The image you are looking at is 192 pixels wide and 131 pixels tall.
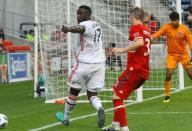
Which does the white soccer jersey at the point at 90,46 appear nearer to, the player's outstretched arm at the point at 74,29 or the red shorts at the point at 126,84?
the player's outstretched arm at the point at 74,29

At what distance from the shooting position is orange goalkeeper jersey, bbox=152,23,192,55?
52.9ft

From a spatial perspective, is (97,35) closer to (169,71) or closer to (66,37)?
(169,71)

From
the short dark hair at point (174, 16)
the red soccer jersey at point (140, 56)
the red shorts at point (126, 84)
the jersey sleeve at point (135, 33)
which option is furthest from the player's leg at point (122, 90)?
the short dark hair at point (174, 16)

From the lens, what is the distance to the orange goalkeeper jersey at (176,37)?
16109 millimetres

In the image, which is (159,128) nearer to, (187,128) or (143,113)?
(187,128)

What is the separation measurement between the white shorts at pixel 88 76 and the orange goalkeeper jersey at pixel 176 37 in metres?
4.56

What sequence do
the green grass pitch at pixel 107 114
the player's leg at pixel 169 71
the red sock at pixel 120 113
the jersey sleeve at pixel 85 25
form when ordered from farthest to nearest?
the player's leg at pixel 169 71
the green grass pitch at pixel 107 114
the jersey sleeve at pixel 85 25
the red sock at pixel 120 113

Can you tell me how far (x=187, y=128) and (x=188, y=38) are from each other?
5176 millimetres

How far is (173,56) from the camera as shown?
1627 cm

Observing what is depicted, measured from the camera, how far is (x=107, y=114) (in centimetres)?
1364

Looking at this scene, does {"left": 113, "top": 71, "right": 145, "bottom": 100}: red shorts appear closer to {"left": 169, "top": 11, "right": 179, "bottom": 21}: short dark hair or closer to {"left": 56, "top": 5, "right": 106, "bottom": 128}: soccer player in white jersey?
{"left": 56, "top": 5, "right": 106, "bottom": 128}: soccer player in white jersey

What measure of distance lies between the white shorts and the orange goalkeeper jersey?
15.0ft

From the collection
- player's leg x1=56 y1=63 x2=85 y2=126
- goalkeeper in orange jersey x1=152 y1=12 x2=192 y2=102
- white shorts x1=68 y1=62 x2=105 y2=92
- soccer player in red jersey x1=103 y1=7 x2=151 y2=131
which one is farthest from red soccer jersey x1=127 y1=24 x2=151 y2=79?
goalkeeper in orange jersey x1=152 y1=12 x2=192 y2=102

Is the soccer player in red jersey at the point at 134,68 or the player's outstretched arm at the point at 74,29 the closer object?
the soccer player in red jersey at the point at 134,68
